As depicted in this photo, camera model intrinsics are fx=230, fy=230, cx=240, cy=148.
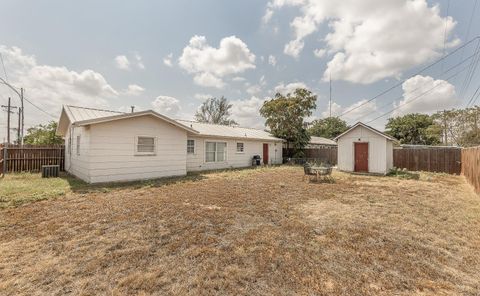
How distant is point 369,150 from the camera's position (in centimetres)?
1467

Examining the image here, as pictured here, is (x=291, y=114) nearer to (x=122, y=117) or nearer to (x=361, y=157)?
(x=361, y=157)

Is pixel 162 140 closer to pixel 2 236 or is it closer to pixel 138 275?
pixel 2 236

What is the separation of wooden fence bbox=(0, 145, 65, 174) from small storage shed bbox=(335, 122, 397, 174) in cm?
1804

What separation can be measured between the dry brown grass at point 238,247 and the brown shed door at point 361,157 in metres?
7.70

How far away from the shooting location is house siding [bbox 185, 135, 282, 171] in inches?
590

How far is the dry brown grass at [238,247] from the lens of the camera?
288 centimetres

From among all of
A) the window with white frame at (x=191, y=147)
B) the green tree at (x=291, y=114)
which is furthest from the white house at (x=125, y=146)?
the green tree at (x=291, y=114)

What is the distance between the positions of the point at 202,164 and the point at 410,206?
37.4 ft

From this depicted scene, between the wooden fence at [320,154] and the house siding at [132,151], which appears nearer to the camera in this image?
the house siding at [132,151]

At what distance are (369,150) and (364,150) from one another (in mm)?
303

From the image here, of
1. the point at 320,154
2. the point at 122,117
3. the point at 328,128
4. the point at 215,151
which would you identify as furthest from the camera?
the point at 328,128

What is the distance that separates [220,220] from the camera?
5344 millimetres

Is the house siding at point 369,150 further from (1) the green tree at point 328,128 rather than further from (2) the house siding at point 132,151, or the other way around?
(1) the green tree at point 328,128

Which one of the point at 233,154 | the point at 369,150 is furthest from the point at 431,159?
the point at 233,154
